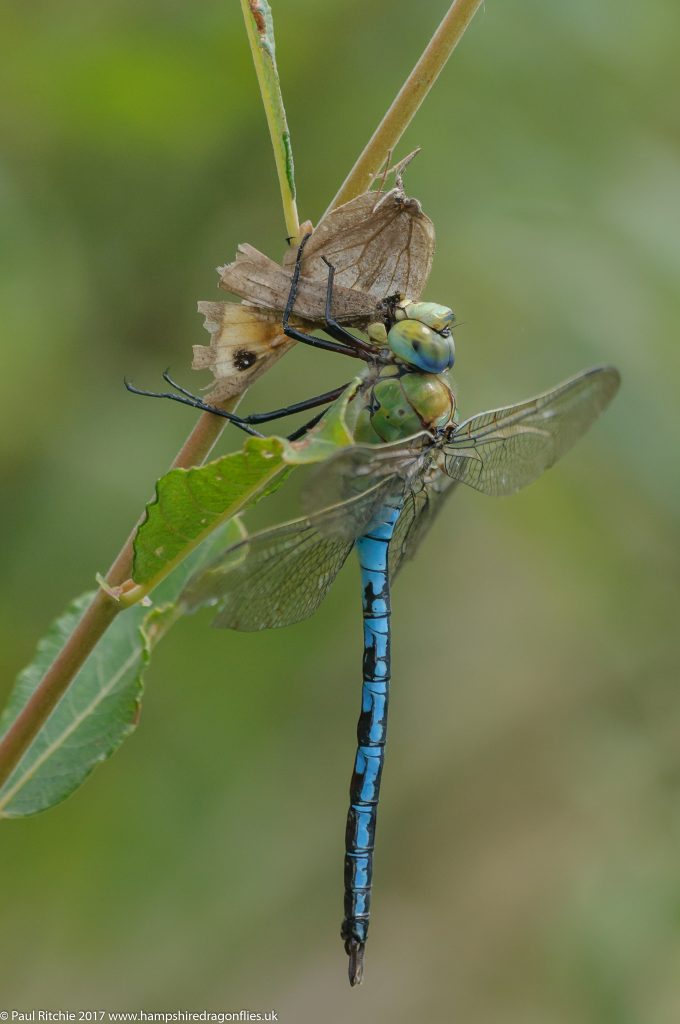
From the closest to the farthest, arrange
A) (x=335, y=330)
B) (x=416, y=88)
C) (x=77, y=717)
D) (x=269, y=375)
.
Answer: (x=416, y=88) → (x=77, y=717) → (x=335, y=330) → (x=269, y=375)

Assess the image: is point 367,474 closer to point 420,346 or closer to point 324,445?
point 420,346

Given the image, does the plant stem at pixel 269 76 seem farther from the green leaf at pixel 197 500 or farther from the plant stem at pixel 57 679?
the plant stem at pixel 57 679

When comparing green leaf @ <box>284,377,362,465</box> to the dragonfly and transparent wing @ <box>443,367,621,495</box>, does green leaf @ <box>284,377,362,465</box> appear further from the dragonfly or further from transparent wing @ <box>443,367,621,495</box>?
transparent wing @ <box>443,367,621,495</box>

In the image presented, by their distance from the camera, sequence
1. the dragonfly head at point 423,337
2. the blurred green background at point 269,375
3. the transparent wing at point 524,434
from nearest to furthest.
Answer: the dragonfly head at point 423,337 → the transparent wing at point 524,434 → the blurred green background at point 269,375

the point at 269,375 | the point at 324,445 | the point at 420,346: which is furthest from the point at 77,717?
the point at 269,375

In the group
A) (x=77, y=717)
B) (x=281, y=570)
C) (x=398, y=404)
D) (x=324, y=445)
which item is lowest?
(x=77, y=717)

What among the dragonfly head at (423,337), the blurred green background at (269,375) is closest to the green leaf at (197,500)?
the dragonfly head at (423,337)

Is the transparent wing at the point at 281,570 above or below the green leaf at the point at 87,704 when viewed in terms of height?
above
